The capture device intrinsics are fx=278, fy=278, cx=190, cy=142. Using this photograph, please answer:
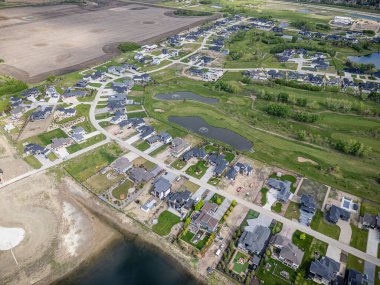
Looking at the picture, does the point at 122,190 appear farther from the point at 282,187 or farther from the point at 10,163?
the point at 282,187

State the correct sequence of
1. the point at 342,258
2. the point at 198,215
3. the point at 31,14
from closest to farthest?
1. the point at 342,258
2. the point at 198,215
3. the point at 31,14

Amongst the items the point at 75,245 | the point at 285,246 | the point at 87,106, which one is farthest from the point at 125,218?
the point at 87,106

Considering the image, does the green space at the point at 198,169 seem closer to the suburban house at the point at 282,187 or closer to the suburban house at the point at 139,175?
the suburban house at the point at 139,175

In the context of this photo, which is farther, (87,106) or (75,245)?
(87,106)

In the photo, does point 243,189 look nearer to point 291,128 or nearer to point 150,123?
point 291,128

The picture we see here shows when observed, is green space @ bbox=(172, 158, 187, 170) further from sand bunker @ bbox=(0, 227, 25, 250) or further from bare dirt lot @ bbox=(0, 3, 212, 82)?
bare dirt lot @ bbox=(0, 3, 212, 82)

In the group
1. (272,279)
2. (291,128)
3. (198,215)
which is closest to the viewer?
(272,279)

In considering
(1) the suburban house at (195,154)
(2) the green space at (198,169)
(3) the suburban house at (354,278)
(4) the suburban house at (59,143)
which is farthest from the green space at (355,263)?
(4) the suburban house at (59,143)
